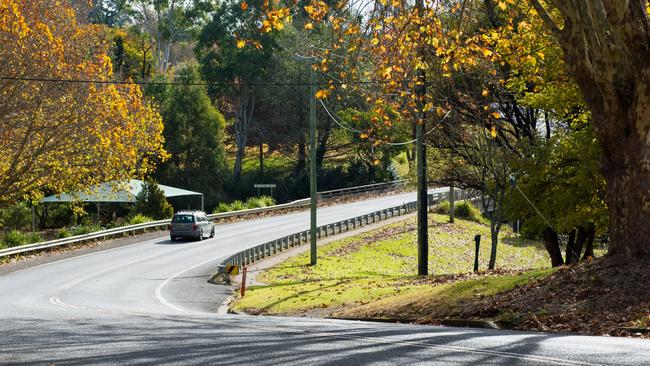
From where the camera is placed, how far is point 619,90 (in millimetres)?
14773

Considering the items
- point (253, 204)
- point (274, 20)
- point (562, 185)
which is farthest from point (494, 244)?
point (253, 204)

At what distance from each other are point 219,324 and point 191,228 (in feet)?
110

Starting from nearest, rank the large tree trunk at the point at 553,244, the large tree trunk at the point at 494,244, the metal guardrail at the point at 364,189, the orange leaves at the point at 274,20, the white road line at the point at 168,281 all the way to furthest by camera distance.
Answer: the orange leaves at the point at 274,20
the white road line at the point at 168,281
the large tree trunk at the point at 494,244
the large tree trunk at the point at 553,244
the metal guardrail at the point at 364,189

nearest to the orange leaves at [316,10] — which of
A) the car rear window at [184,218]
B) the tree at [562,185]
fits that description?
the tree at [562,185]

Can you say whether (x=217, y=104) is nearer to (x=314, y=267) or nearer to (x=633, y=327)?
(x=314, y=267)

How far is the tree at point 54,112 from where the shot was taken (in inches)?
1428

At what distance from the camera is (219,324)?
1547cm

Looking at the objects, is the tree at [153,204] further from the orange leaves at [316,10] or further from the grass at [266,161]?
the orange leaves at [316,10]

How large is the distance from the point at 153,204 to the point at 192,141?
78.9 feet

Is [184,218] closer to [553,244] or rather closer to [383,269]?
[383,269]

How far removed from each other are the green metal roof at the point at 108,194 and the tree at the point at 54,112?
1.43m

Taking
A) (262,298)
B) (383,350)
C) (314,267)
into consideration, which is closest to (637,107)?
(383,350)

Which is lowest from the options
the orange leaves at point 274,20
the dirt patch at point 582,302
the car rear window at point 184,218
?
the car rear window at point 184,218

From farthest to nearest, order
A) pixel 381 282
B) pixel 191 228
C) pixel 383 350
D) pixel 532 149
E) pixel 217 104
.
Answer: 1. pixel 217 104
2. pixel 191 228
3. pixel 532 149
4. pixel 381 282
5. pixel 383 350
